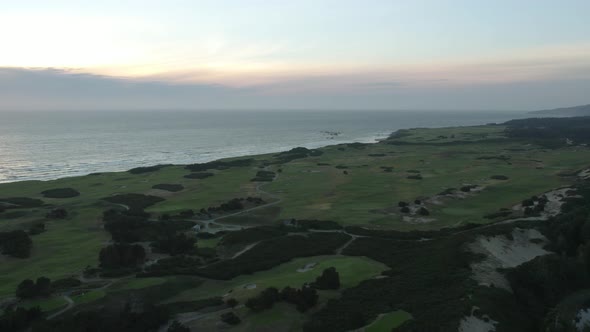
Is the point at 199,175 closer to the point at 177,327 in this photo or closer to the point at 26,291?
the point at 26,291

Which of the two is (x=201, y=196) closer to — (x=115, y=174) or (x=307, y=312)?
(x=115, y=174)

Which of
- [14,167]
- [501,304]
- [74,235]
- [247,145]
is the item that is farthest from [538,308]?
[247,145]

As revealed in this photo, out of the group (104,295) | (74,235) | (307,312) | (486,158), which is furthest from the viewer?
(486,158)

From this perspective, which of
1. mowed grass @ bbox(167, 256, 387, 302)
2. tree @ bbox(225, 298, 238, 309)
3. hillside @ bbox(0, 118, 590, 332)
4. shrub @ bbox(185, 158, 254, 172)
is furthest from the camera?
shrub @ bbox(185, 158, 254, 172)

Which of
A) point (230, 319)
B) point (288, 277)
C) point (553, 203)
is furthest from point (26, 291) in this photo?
point (553, 203)

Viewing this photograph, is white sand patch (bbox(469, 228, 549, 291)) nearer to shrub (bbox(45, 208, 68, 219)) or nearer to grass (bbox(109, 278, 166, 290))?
grass (bbox(109, 278, 166, 290))

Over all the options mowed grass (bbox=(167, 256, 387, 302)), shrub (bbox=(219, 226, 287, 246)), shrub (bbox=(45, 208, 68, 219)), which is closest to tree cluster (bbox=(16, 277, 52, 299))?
mowed grass (bbox=(167, 256, 387, 302))

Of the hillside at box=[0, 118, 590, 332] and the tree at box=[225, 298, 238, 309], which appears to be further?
the tree at box=[225, 298, 238, 309]
